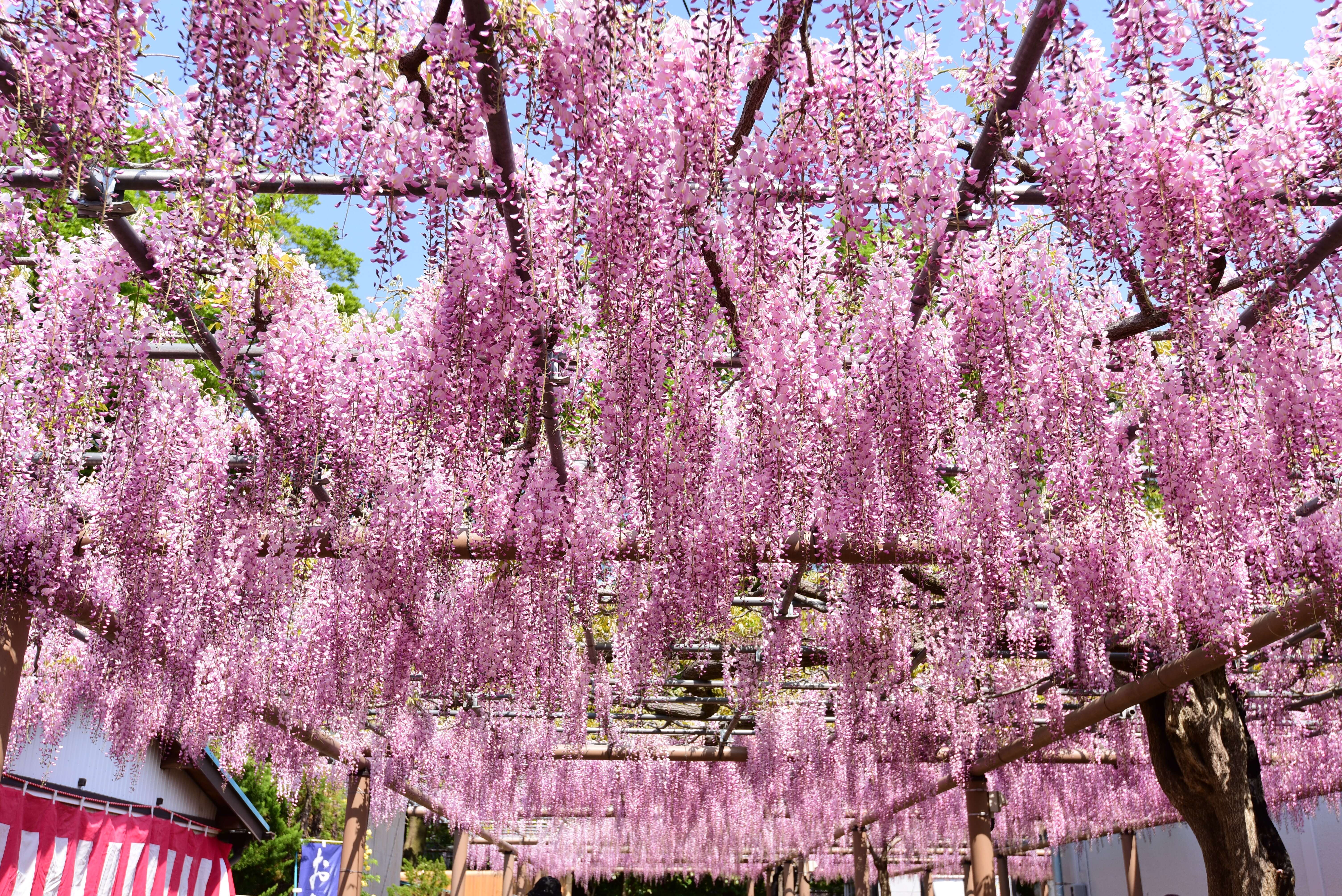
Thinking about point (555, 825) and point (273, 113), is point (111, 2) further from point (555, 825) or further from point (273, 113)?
point (555, 825)

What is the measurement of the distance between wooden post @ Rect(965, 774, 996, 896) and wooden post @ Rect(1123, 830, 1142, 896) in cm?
726

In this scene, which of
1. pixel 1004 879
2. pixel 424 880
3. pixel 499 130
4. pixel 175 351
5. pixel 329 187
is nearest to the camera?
pixel 499 130

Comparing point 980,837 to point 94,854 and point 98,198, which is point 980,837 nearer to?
point 94,854

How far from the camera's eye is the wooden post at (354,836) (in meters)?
11.4

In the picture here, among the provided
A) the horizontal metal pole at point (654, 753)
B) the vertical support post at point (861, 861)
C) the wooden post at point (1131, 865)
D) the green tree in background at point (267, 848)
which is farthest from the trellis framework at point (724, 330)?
the wooden post at point (1131, 865)

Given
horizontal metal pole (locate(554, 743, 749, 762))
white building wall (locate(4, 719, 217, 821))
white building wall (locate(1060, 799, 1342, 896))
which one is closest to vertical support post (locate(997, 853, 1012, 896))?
white building wall (locate(1060, 799, 1342, 896))

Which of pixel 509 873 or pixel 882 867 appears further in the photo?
pixel 509 873

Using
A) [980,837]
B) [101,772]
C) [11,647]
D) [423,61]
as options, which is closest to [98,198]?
[423,61]

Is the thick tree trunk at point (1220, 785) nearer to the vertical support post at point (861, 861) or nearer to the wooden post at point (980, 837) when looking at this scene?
the wooden post at point (980, 837)

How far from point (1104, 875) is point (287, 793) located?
17182 millimetres

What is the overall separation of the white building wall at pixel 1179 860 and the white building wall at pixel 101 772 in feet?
38.5

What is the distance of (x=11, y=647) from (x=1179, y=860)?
62.7 feet

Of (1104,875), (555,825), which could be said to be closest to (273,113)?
(555,825)

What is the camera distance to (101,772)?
9281mm
